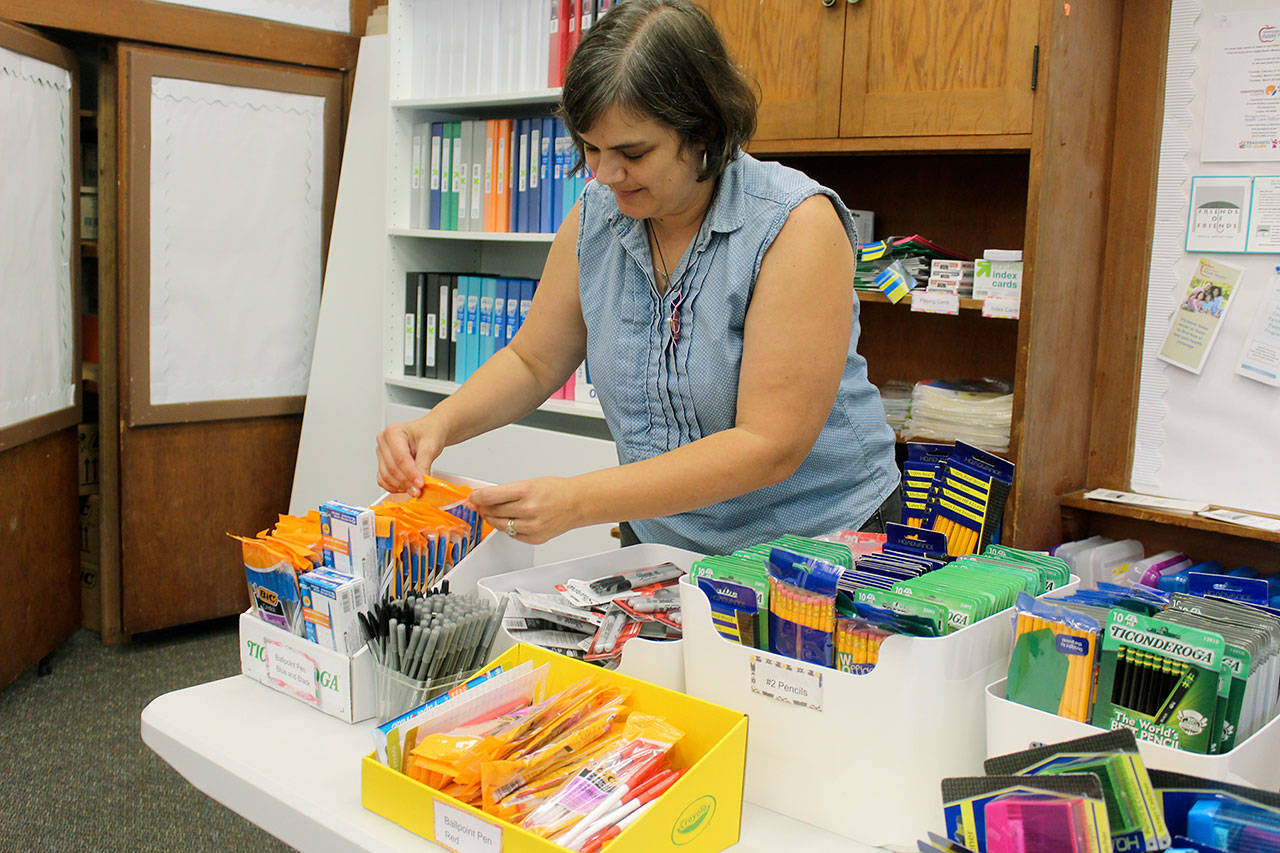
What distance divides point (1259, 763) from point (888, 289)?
1.66 m

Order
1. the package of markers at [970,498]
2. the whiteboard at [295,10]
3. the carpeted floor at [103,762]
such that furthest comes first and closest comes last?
the whiteboard at [295,10]
the carpeted floor at [103,762]
the package of markers at [970,498]

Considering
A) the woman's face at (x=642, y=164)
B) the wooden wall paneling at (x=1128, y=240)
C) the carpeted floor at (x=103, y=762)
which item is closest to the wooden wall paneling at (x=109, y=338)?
the carpeted floor at (x=103, y=762)

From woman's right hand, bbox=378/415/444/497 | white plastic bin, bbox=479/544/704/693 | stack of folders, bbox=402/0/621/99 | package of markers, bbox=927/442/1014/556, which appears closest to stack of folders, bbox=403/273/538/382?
stack of folders, bbox=402/0/621/99

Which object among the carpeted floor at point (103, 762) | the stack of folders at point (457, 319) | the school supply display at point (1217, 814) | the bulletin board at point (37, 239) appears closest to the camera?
the school supply display at point (1217, 814)

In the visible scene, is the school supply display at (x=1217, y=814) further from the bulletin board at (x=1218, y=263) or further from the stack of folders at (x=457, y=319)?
the stack of folders at (x=457, y=319)

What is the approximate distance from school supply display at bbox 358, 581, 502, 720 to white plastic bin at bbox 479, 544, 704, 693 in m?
0.06

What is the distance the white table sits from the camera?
98 cm

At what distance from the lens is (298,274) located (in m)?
3.68

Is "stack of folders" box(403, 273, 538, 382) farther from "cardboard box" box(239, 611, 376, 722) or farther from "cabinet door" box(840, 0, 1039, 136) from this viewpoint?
"cardboard box" box(239, 611, 376, 722)

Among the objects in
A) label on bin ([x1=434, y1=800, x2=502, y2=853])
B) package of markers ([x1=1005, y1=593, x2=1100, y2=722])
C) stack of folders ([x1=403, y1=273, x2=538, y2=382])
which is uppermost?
stack of folders ([x1=403, y1=273, x2=538, y2=382])

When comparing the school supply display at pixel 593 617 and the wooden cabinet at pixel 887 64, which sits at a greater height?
the wooden cabinet at pixel 887 64

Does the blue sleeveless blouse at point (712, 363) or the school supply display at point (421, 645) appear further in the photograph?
the blue sleeveless blouse at point (712, 363)

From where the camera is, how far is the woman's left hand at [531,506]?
1298 mm

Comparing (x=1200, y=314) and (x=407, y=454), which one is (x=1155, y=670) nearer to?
(x=407, y=454)
